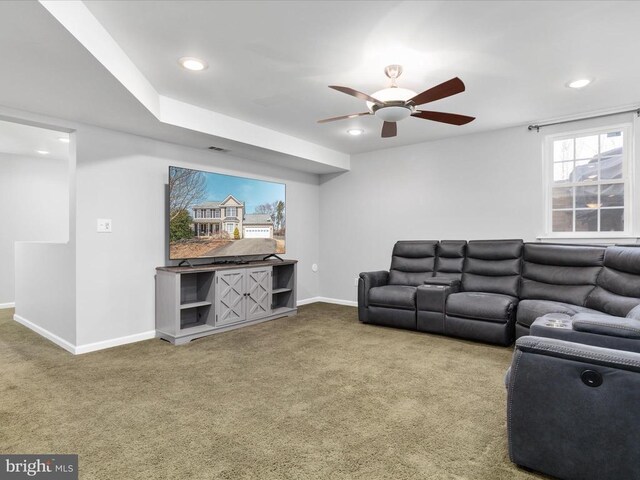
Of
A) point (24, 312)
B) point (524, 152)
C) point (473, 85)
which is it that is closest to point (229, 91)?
point (473, 85)

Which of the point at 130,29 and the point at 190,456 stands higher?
the point at 130,29

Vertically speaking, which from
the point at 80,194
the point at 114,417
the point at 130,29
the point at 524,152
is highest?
the point at 130,29

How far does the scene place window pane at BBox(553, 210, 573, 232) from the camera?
4.19 metres

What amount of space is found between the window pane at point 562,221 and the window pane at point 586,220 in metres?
0.07

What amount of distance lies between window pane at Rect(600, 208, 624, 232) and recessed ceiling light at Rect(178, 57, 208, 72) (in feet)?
14.3

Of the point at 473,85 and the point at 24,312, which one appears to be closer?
the point at 473,85

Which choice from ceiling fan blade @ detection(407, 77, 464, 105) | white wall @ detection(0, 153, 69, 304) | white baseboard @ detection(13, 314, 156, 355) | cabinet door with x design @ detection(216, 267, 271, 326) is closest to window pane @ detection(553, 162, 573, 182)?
ceiling fan blade @ detection(407, 77, 464, 105)

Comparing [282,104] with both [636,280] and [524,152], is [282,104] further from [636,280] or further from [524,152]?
[636,280]

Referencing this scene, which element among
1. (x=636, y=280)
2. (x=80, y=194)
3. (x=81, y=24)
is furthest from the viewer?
(x=80, y=194)

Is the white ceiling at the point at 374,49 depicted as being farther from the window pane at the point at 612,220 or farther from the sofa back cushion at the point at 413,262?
the sofa back cushion at the point at 413,262

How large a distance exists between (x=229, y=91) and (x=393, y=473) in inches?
125

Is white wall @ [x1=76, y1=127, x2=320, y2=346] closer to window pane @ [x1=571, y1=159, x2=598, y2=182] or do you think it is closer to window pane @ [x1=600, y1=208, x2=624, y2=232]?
window pane @ [x1=571, y1=159, x2=598, y2=182]

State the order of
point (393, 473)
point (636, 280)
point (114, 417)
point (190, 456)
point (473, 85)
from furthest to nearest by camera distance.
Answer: point (473, 85) → point (636, 280) → point (114, 417) → point (190, 456) → point (393, 473)

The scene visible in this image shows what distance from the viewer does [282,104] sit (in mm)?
3645
